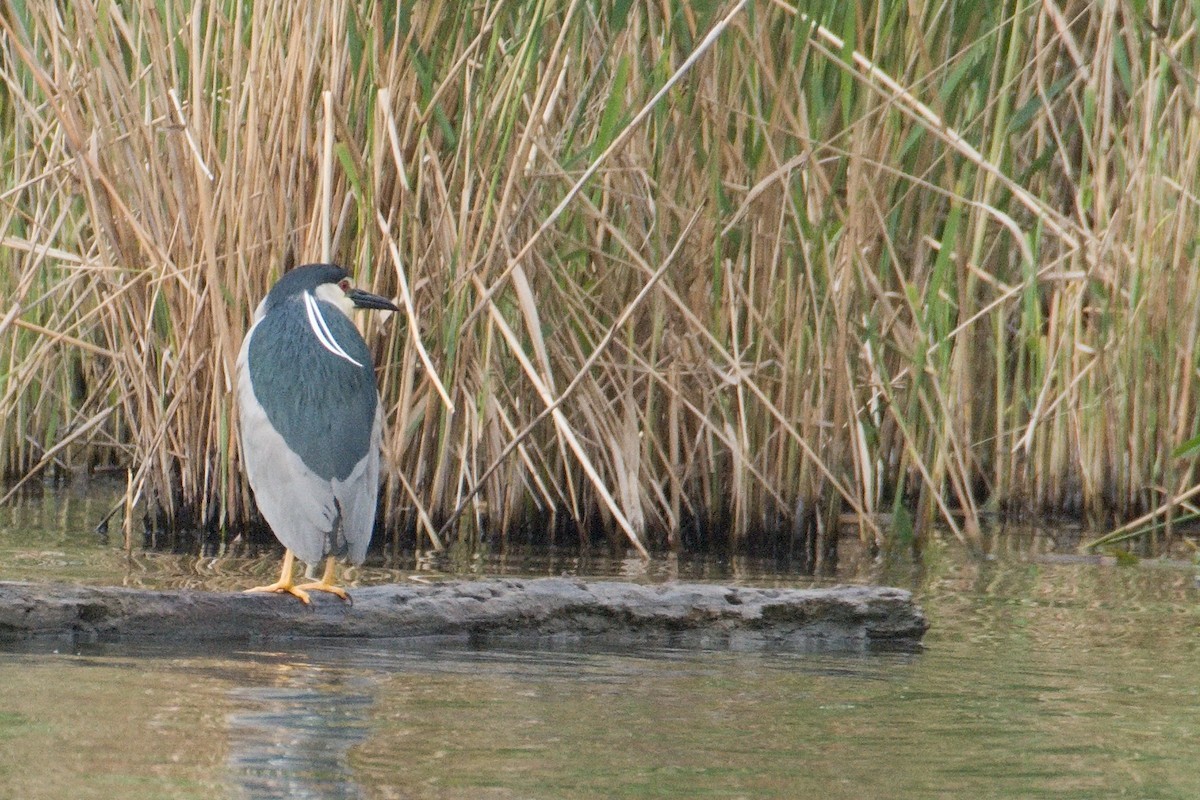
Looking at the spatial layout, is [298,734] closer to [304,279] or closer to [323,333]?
[323,333]

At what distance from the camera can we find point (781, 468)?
19.7 ft

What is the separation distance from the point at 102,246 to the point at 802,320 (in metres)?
2.22

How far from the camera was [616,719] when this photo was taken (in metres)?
3.37

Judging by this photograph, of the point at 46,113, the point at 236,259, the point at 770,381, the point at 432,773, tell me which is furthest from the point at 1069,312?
the point at 432,773

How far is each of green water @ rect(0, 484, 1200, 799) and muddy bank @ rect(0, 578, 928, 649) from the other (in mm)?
74

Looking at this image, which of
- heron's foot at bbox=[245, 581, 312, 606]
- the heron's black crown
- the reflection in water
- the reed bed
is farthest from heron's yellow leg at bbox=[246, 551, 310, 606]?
the reed bed

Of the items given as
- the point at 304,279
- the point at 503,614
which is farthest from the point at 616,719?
the point at 304,279

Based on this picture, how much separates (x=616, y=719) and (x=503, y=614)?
3.05 feet

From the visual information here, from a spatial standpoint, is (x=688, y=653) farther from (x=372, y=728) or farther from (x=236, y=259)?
(x=236, y=259)

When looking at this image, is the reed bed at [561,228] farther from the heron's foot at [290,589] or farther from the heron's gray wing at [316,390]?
the heron's foot at [290,589]

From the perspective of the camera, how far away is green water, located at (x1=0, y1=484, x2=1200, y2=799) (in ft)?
9.34

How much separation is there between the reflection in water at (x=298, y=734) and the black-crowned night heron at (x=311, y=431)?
2.25ft

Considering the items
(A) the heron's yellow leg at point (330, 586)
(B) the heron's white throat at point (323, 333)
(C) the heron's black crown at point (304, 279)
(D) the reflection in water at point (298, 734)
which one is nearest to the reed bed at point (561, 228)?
(C) the heron's black crown at point (304, 279)

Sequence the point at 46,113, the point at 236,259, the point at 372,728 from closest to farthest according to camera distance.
A: the point at 372,728, the point at 236,259, the point at 46,113
